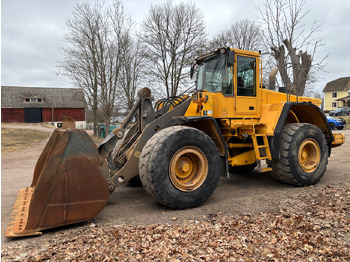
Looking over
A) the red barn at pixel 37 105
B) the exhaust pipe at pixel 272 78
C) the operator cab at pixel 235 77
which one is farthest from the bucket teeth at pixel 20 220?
the red barn at pixel 37 105

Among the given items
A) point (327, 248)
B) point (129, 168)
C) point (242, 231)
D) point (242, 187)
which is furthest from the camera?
point (242, 187)

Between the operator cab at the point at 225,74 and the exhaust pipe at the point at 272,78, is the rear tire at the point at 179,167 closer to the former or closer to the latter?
the operator cab at the point at 225,74

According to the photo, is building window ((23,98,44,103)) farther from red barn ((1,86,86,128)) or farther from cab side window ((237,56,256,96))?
cab side window ((237,56,256,96))

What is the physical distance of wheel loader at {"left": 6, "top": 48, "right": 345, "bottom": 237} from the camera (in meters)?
3.66

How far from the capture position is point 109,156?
491 cm

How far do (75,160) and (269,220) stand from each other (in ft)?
9.54

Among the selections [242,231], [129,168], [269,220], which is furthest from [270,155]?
[129,168]

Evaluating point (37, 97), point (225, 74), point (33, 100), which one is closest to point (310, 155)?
point (225, 74)

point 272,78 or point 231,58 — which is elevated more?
point 231,58

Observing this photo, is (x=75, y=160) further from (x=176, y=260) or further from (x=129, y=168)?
(x=176, y=260)

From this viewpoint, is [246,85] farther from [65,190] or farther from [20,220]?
[20,220]

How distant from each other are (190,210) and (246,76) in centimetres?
310

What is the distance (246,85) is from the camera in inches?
227

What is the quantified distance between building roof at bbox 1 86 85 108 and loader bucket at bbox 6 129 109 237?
42.7m
